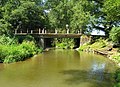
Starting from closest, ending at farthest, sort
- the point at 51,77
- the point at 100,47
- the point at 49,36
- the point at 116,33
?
the point at 51,77 < the point at 116,33 < the point at 100,47 < the point at 49,36

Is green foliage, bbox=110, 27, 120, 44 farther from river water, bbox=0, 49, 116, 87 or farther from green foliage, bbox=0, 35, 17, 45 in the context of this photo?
green foliage, bbox=0, 35, 17, 45

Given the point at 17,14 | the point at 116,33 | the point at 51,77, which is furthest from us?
the point at 17,14

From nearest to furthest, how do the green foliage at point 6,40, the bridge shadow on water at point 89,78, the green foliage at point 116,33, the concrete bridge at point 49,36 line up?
1. the bridge shadow on water at point 89,78
2. the green foliage at point 6,40
3. the green foliage at point 116,33
4. the concrete bridge at point 49,36

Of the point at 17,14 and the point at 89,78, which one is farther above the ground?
the point at 17,14

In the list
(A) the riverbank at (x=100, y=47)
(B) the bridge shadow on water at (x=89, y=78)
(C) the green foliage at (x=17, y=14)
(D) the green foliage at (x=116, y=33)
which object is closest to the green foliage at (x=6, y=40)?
(C) the green foliage at (x=17, y=14)

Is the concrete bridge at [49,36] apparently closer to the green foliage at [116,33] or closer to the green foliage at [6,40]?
the green foliage at [6,40]

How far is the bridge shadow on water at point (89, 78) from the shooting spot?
869 inches

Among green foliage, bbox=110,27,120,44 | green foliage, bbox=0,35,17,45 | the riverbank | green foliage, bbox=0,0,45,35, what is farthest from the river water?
the riverbank

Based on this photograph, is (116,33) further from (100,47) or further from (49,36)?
(49,36)

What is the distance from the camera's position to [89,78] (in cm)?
2403

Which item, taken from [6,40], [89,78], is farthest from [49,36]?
[89,78]

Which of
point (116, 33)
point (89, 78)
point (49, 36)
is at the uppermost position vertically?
point (116, 33)

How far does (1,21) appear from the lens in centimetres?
4434

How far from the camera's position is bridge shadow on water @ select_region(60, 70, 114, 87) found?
869 inches
